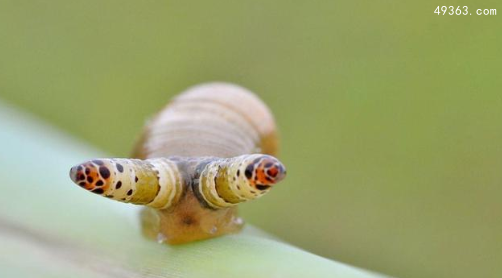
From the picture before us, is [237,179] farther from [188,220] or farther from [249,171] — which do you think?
[188,220]

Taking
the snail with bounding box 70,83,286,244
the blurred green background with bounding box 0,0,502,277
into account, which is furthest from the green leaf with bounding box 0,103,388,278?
the blurred green background with bounding box 0,0,502,277

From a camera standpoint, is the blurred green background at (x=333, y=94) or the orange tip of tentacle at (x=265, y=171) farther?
the blurred green background at (x=333, y=94)

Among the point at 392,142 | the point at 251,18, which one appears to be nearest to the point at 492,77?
the point at 392,142

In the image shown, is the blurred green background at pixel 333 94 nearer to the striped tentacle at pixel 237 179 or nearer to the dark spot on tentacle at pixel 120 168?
the striped tentacle at pixel 237 179

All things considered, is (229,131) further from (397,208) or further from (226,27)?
(226,27)

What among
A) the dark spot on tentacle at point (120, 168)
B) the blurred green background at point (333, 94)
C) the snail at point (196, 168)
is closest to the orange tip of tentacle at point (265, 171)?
the snail at point (196, 168)

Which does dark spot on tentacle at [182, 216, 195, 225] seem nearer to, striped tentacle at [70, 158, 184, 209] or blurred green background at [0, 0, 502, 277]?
striped tentacle at [70, 158, 184, 209]
